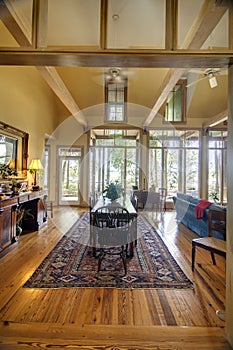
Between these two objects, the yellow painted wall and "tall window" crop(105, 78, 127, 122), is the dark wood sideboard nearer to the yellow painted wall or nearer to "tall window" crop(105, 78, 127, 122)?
the yellow painted wall

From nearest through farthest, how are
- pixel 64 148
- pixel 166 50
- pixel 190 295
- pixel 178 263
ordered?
pixel 166 50 < pixel 190 295 < pixel 178 263 < pixel 64 148

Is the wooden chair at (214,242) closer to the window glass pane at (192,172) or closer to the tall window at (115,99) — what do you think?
the window glass pane at (192,172)

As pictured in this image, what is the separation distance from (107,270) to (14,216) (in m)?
1.91

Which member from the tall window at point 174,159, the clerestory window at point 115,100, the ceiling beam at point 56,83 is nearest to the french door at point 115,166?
the tall window at point 174,159

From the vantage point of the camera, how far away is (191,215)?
16.4ft

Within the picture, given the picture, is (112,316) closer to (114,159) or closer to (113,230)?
(113,230)

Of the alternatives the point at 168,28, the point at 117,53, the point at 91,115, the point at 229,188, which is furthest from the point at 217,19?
the point at 91,115

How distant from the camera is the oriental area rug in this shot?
8.70 ft

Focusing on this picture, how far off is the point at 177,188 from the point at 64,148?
465cm

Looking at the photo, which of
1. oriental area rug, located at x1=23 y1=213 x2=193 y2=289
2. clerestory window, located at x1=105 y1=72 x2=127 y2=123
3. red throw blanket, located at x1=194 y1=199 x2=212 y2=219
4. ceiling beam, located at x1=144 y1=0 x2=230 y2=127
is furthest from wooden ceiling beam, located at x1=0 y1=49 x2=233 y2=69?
clerestory window, located at x1=105 y1=72 x2=127 y2=123

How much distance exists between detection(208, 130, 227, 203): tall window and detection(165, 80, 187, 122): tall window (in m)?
1.36

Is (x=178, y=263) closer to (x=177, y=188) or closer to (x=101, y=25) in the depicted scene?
(x=101, y=25)

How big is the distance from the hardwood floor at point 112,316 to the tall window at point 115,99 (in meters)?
6.60

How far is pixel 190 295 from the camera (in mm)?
2439
